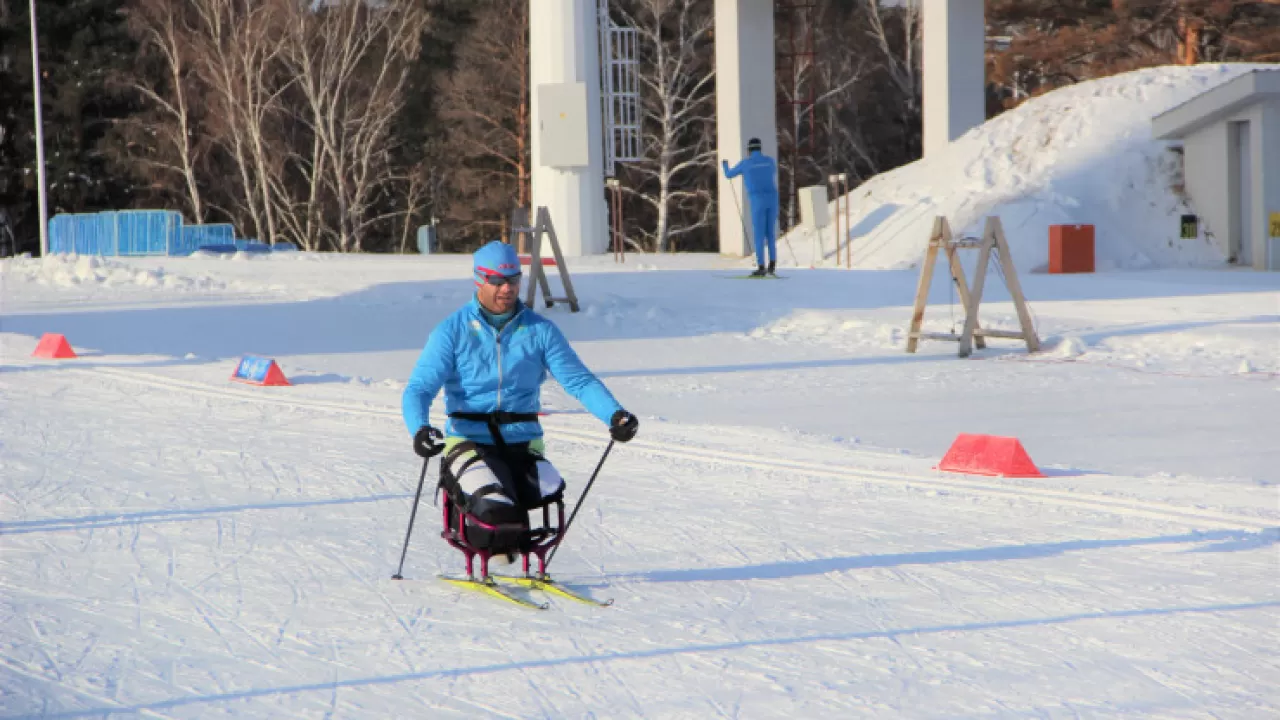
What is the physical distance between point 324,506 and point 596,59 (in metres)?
21.0

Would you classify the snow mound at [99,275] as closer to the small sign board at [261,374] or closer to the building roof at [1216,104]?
the small sign board at [261,374]

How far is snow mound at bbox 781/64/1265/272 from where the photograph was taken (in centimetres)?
2312

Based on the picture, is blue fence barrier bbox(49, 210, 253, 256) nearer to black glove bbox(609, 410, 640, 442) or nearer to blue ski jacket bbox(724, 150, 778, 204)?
blue ski jacket bbox(724, 150, 778, 204)

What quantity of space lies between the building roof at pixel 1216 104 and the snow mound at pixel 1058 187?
0.54m

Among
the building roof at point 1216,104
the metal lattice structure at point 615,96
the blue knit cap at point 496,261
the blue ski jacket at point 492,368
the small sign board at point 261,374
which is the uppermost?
the metal lattice structure at point 615,96

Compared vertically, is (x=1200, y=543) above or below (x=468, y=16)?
below

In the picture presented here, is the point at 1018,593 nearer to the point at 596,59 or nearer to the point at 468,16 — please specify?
the point at 596,59

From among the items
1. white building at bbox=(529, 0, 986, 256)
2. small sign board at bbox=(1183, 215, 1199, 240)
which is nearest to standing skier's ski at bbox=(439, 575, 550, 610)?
small sign board at bbox=(1183, 215, 1199, 240)

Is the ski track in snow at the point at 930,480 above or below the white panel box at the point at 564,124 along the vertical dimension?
below

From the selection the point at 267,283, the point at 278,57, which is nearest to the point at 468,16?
the point at 278,57

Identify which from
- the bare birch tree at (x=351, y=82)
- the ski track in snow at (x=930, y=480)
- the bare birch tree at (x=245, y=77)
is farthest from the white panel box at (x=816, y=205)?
the bare birch tree at (x=245, y=77)

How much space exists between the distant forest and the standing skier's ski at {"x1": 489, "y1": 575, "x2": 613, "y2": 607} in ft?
110

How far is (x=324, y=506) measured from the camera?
7.67 metres

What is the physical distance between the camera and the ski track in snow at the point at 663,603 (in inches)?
180
